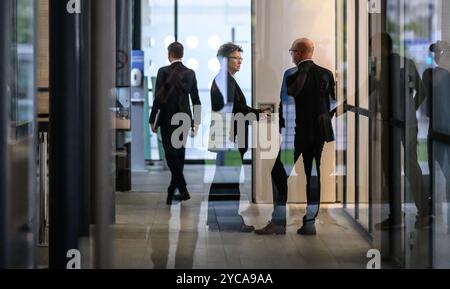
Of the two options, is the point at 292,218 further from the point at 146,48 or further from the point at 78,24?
the point at 78,24

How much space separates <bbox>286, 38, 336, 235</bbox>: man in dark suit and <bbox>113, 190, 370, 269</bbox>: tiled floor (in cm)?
18

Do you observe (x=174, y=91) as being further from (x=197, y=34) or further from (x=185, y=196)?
(x=185, y=196)

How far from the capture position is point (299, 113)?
620 centimetres

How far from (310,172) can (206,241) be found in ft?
2.60

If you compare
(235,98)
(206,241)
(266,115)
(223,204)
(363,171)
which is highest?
(235,98)

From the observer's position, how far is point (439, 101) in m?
6.03

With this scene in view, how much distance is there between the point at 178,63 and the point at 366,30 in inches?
46.9

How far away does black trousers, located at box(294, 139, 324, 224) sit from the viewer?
20.4 ft

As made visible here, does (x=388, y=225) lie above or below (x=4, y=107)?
below

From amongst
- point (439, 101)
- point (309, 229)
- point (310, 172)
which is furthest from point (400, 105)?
point (309, 229)

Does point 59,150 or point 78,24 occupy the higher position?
point 78,24

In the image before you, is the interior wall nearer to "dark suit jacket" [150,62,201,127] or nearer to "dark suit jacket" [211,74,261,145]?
"dark suit jacket" [211,74,261,145]
